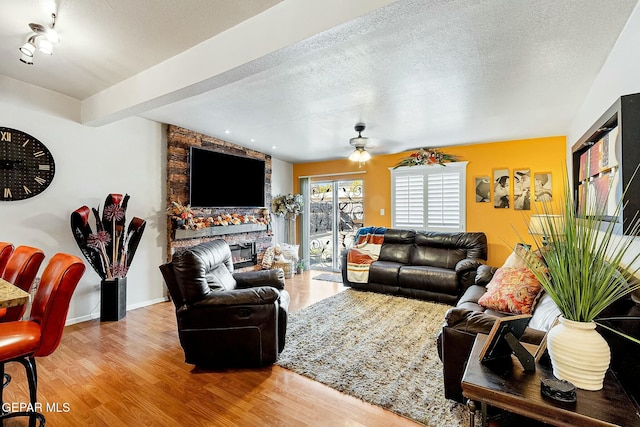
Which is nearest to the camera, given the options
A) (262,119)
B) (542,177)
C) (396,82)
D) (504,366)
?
(504,366)

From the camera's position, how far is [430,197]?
5418 mm

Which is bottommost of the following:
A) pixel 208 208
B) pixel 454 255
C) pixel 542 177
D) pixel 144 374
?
pixel 144 374

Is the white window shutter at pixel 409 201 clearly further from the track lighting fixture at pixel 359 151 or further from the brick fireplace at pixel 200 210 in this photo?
the brick fireplace at pixel 200 210

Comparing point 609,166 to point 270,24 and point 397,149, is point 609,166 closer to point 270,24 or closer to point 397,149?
point 270,24

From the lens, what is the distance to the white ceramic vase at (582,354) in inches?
41.9

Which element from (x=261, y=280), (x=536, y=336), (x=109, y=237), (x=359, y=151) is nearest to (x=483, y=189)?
(x=359, y=151)

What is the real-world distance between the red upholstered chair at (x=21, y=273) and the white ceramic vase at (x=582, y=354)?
2870 millimetres

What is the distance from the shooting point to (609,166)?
2.02 metres

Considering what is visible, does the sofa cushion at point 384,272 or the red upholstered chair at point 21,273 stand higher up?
the red upholstered chair at point 21,273

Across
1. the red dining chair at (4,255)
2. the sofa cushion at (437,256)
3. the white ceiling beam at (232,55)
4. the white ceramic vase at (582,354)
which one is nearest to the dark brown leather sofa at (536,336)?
the white ceramic vase at (582,354)

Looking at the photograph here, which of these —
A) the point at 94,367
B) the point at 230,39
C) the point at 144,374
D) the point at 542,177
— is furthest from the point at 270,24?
the point at 542,177

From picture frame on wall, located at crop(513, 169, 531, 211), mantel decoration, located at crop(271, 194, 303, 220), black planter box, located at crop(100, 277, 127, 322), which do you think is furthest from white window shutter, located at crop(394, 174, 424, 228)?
black planter box, located at crop(100, 277, 127, 322)

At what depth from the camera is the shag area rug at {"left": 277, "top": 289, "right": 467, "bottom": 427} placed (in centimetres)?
202

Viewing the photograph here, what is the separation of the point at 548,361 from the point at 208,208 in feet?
14.9
